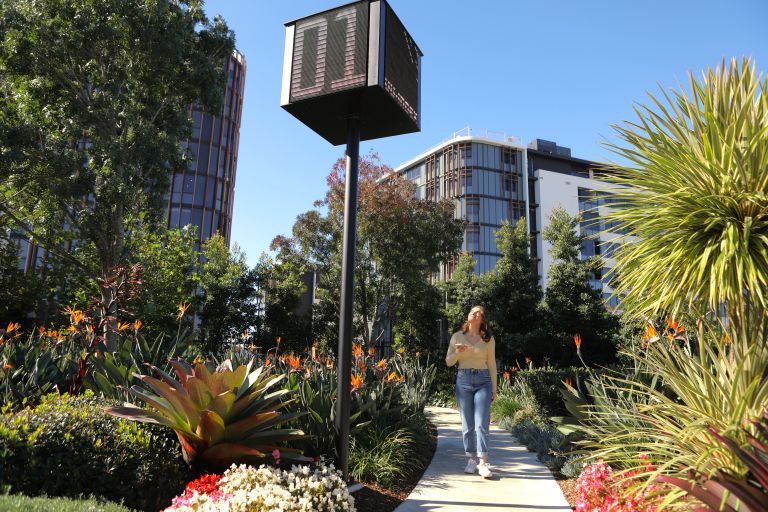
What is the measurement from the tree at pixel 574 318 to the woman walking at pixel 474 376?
16277 mm

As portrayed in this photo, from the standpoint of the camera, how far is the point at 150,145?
14.0 metres

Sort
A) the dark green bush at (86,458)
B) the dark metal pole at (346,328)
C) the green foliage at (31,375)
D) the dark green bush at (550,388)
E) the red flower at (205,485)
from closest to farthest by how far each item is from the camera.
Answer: the dark green bush at (86,458) < the red flower at (205,485) < the dark metal pole at (346,328) < the green foliage at (31,375) < the dark green bush at (550,388)

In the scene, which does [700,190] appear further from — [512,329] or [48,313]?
[48,313]

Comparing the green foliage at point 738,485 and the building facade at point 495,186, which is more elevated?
the building facade at point 495,186

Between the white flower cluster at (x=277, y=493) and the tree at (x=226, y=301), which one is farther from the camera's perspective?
the tree at (x=226, y=301)

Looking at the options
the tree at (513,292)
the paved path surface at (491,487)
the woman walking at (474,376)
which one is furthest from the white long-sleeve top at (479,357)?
the tree at (513,292)

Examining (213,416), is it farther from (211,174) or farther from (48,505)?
(211,174)

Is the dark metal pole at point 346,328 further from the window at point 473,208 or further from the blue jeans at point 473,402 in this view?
the window at point 473,208

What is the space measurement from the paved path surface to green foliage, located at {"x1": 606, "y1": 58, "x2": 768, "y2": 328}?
74.8 inches

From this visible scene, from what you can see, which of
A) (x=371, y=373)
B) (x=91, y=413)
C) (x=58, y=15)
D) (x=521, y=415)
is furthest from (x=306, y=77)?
(x=58, y=15)

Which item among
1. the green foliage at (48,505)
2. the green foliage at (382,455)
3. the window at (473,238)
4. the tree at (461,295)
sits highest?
the window at (473,238)

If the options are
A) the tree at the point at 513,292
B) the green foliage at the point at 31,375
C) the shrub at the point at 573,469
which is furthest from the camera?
the tree at the point at 513,292

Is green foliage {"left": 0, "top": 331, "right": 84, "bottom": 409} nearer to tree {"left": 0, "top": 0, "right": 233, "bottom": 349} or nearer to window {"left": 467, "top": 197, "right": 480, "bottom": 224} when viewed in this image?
tree {"left": 0, "top": 0, "right": 233, "bottom": 349}

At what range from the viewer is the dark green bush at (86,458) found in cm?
319
